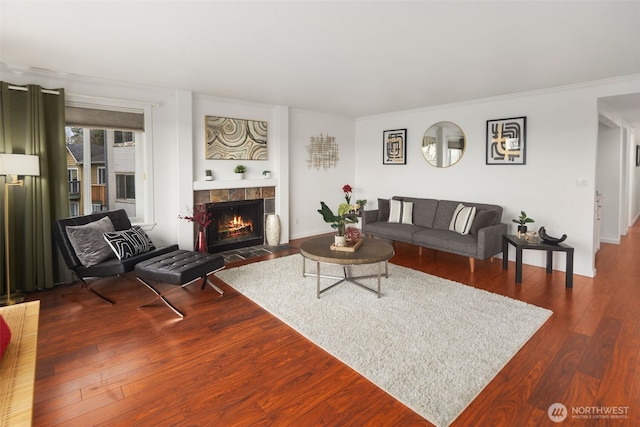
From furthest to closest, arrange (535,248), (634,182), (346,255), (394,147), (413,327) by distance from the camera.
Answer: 1. (634,182)
2. (394,147)
3. (535,248)
4. (346,255)
5. (413,327)

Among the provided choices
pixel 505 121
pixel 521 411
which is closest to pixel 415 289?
pixel 521 411

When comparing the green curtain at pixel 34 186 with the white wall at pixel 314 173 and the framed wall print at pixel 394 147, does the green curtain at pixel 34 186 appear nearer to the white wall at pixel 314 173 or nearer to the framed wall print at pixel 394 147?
the white wall at pixel 314 173

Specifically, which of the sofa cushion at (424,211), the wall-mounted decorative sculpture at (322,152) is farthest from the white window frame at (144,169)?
the sofa cushion at (424,211)

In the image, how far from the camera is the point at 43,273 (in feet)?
12.6

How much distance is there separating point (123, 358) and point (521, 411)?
2.62 m

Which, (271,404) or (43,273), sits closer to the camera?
(271,404)

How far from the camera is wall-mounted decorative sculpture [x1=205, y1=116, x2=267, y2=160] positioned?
533cm

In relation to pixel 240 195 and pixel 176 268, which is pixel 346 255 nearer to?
pixel 176 268

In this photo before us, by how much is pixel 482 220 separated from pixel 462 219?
1.01 feet

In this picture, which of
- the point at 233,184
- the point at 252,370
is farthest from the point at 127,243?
the point at 252,370

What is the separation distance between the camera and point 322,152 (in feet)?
22.3

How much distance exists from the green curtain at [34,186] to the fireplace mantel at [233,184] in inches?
65.2

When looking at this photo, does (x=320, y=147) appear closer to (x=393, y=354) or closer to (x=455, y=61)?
(x=455, y=61)

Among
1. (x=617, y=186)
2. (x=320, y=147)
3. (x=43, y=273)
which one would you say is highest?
(x=320, y=147)
